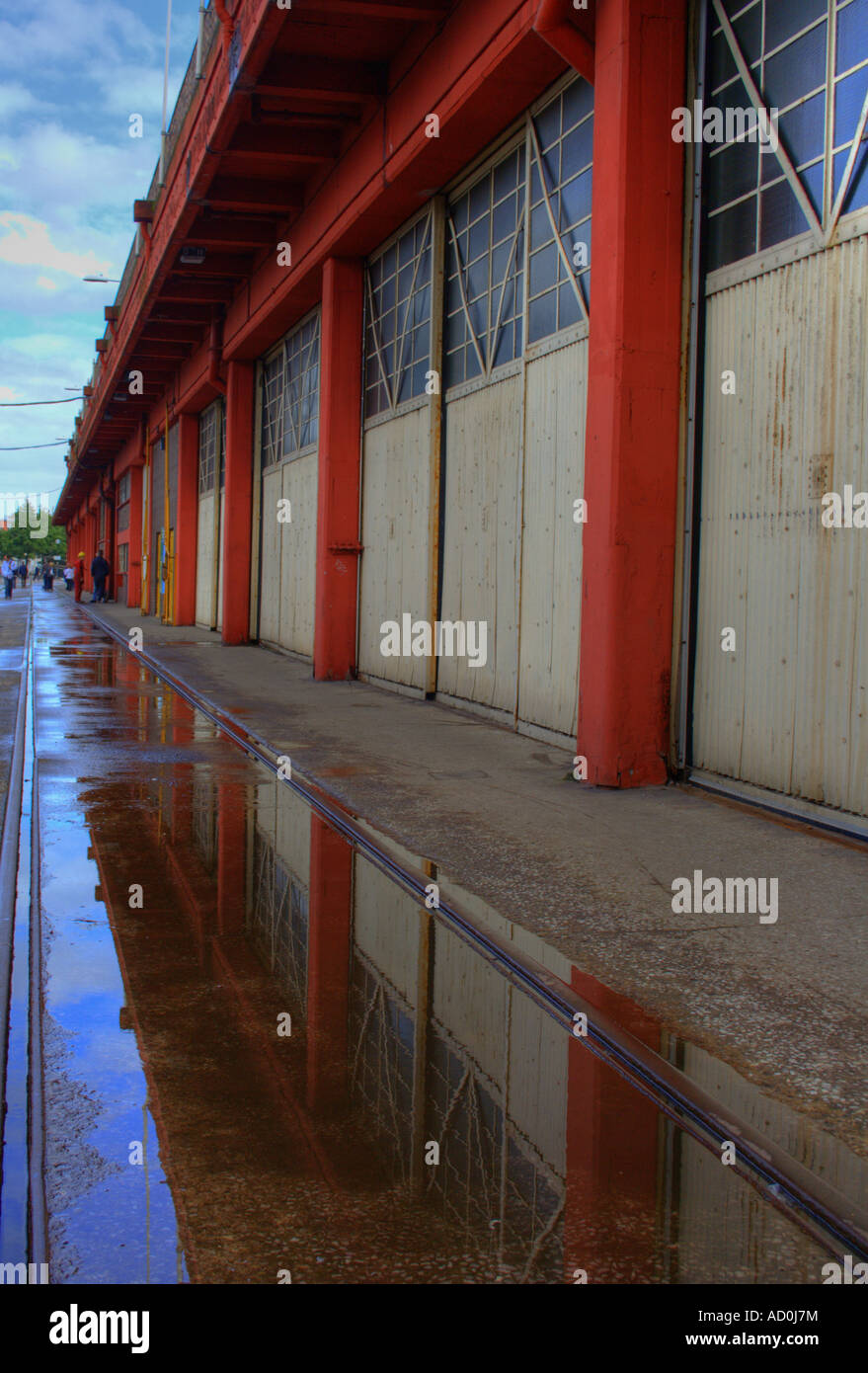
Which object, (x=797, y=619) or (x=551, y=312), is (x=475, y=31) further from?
(x=797, y=619)

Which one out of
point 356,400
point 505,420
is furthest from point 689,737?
point 356,400

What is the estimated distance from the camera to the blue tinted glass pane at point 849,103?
20.3ft

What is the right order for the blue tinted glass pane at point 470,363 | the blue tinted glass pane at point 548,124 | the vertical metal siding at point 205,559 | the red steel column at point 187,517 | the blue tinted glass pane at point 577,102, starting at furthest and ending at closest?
the red steel column at point 187,517
the vertical metal siding at point 205,559
the blue tinted glass pane at point 470,363
the blue tinted glass pane at point 548,124
the blue tinted glass pane at point 577,102

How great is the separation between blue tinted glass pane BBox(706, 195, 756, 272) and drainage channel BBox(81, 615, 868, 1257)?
4.33 meters

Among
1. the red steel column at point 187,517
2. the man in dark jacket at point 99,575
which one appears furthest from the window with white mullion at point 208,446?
the man in dark jacket at point 99,575

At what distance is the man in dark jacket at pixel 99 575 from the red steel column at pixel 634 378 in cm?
4043

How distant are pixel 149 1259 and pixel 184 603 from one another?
27630 mm

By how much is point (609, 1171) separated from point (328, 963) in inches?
65.4

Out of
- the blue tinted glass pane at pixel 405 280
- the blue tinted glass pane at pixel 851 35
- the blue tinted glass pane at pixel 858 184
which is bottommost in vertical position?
the blue tinted glass pane at pixel 858 184

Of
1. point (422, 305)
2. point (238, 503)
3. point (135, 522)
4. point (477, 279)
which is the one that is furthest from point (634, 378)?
point (135, 522)

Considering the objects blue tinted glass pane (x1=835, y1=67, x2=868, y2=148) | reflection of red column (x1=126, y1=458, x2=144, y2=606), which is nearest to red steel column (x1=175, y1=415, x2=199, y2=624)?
reflection of red column (x1=126, y1=458, x2=144, y2=606)

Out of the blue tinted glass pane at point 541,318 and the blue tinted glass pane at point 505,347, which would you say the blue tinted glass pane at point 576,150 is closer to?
the blue tinted glass pane at point 541,318

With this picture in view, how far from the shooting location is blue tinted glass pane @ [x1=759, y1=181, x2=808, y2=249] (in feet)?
22.1

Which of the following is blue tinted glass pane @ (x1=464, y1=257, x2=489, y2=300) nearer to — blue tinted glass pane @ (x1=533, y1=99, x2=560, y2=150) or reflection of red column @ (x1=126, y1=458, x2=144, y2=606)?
blue tinted glass pane @ (x1=533, y1=99, x2=560, y2=150)
